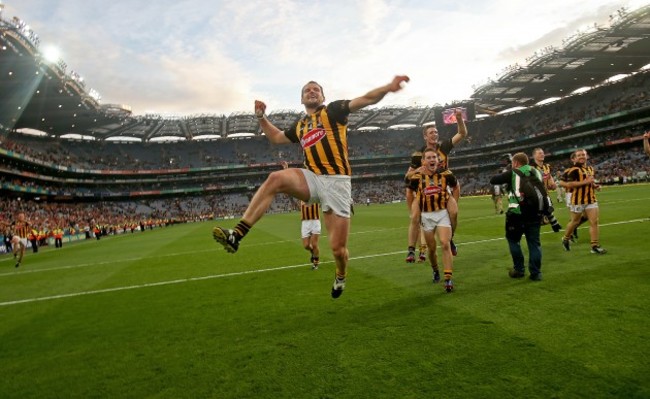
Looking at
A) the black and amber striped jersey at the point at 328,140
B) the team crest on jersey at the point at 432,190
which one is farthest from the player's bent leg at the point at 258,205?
the team crest on jersey at the point at 432,190

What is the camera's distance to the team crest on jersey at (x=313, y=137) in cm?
504

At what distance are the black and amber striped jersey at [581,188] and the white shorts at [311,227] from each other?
5.49m

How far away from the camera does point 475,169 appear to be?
270ft

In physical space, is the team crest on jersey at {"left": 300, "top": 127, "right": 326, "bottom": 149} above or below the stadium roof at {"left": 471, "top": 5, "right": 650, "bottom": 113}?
below

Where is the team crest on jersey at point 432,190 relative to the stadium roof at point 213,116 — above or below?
below

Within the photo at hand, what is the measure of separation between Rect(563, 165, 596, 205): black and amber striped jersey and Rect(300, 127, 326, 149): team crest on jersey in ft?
20.4

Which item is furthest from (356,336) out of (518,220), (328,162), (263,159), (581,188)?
(263,159)

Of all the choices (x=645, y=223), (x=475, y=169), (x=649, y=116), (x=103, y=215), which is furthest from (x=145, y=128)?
(x=649, y=116)

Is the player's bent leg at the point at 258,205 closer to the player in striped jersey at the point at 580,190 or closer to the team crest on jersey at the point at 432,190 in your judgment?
the team crest on jersey at the point at 432,190

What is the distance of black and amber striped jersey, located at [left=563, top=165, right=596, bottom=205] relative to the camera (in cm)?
823

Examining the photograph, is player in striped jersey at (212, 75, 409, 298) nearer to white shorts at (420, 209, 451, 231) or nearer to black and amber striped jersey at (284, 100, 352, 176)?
black and amber striped jersey at (284, 100, 352, 176)

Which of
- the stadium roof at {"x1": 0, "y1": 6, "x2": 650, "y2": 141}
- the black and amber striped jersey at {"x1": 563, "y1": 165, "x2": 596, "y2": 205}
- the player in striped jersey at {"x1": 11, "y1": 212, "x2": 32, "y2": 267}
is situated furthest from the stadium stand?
the black and amber striped jersey at {"x1": 563, "y1": 165, "x2": 596, "y2": 205}

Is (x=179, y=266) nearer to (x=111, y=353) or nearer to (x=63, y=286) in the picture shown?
(x=63, y=286)

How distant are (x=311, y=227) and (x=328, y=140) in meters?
4.49
